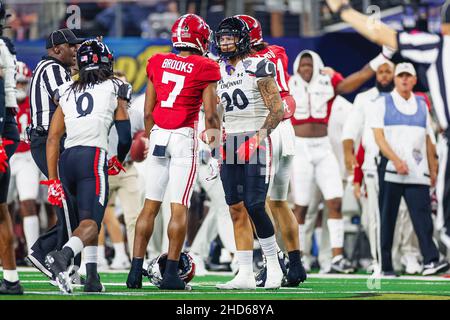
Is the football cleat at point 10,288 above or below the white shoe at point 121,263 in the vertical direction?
above

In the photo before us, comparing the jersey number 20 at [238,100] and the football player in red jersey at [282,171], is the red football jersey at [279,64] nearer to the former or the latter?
the football player in red jersey at [282,171]

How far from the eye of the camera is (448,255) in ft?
47.5

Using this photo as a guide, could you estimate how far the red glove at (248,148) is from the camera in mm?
9711

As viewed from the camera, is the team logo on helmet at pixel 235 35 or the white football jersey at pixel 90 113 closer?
the white football jersey at pixel 90 113

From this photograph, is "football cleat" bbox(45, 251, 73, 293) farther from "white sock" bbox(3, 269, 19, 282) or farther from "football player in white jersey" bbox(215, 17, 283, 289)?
"football player in white jersey" bbox(215, 17, 283, 289)

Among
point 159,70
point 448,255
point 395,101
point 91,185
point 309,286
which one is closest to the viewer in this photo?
point 91,185

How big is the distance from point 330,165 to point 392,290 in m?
3.91

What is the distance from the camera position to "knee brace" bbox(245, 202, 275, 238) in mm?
9688

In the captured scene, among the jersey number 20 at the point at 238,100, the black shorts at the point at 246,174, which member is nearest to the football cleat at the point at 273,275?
the black shorts at the point at 246,174

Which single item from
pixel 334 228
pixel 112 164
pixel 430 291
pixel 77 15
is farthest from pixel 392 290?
pixel 77 15

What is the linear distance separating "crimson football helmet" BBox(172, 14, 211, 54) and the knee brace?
139 cm

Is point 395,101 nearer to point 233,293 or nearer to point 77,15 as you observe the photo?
point 77,15

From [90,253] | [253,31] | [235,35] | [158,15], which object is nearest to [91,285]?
[90,253]

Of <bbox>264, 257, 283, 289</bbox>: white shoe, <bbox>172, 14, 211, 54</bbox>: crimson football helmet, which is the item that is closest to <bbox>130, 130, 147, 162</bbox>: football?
<bbox>172, 14, 211, 54</bbox>: crimson football helmet
